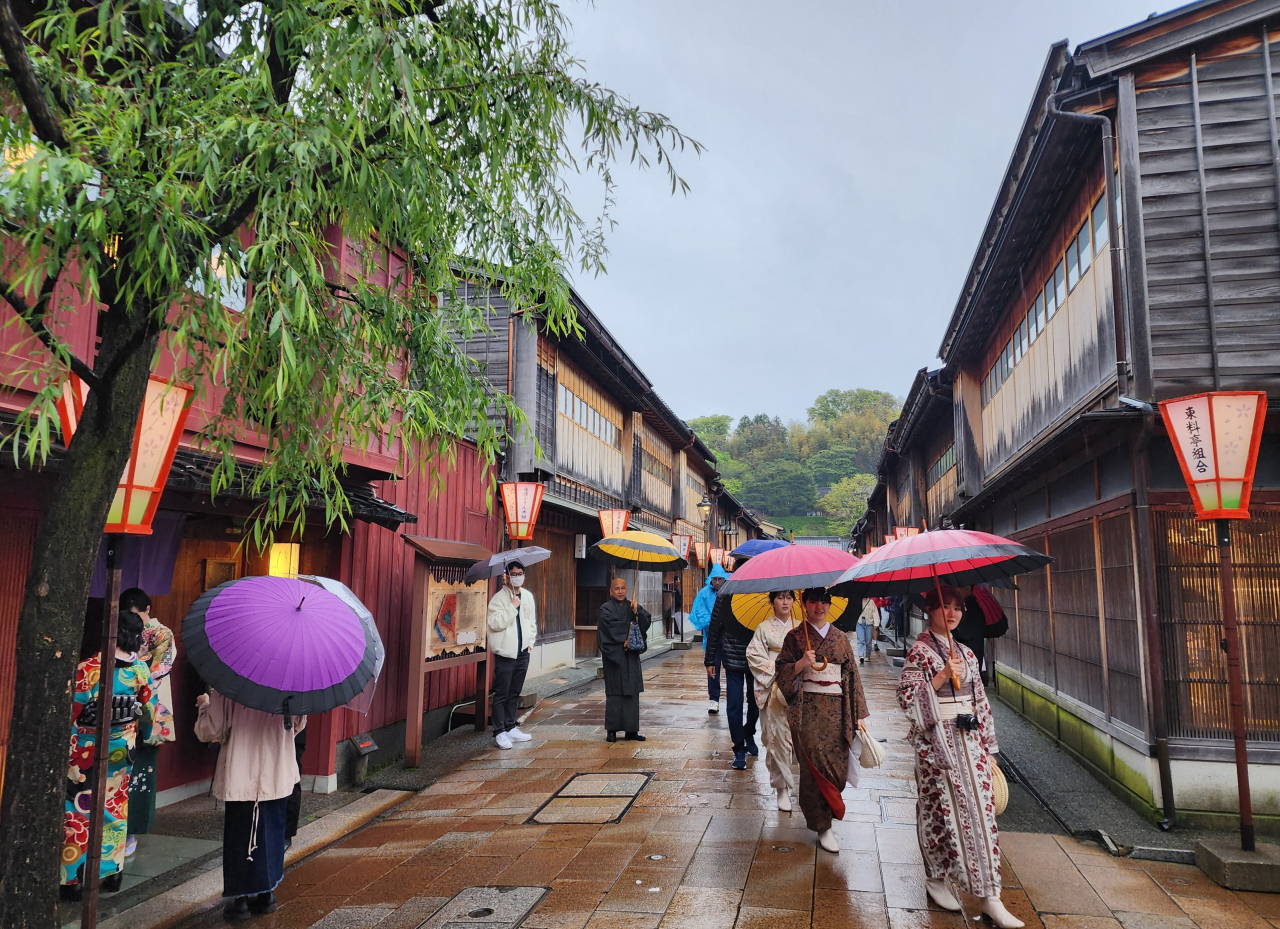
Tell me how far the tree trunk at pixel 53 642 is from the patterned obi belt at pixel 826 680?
4.74 meters

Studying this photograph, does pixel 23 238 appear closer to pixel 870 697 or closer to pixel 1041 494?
pixel 1041 494

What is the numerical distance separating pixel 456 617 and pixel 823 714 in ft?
17.4

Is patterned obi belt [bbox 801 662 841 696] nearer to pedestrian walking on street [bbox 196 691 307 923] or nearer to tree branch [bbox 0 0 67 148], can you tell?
pedestrian walking on street [bbox 196 691 307 923]

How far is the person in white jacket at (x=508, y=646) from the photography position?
34.1 ft

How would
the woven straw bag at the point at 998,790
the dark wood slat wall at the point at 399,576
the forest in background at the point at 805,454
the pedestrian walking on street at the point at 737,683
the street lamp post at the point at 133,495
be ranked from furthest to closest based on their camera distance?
the forest in background at the point at 805,454, the dark wood slat wall at the point at 399,576, the pedestrian walking on street at the point at 737,683, the woven straw bag at the point at 998,790, the street lamp post at the point at 133,495

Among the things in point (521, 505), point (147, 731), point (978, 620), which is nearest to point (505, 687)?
point (521, 505)

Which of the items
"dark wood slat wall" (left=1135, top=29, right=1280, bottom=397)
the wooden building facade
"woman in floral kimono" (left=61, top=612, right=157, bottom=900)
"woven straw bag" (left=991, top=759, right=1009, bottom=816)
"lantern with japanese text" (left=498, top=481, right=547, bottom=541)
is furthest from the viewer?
"lantern with japanese text" (left=498, top=481, right=547, bottom=541)

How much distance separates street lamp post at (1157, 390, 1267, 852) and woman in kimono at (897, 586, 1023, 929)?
7.79 feet

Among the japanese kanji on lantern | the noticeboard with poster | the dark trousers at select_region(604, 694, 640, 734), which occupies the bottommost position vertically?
the dark trousers at select_region(604, 694, 640, 734)

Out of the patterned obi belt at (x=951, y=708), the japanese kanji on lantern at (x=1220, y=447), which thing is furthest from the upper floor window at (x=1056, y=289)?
the patterned obi belt at (x=951, y=708)

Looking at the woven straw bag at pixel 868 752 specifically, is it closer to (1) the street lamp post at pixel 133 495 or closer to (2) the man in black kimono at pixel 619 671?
(2) the man in black kimono at pixel 619 671

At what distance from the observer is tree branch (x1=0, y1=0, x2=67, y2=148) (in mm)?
3248

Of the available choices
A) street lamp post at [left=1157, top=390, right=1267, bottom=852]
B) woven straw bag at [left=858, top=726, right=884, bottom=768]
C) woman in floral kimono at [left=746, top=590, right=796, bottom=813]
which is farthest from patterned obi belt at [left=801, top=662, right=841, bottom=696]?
street lamp post at [left=1157, top=390, right=1267, bottom=852]

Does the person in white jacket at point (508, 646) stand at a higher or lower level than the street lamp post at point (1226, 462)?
lower
